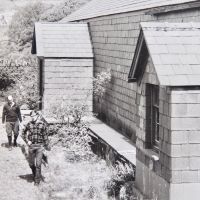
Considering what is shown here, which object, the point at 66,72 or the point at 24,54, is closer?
the point at 66,72

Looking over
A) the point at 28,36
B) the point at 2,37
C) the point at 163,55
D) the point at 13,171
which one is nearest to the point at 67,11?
the point at 28,36

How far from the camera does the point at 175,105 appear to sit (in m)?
8.54

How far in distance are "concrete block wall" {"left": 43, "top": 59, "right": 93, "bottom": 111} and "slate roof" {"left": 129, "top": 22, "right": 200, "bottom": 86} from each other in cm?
1136

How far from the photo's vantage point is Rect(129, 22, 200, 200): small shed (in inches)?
336

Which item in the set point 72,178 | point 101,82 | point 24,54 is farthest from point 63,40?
point 24,54

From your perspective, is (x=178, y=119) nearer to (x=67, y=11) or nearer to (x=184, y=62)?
(x=184, y=62)

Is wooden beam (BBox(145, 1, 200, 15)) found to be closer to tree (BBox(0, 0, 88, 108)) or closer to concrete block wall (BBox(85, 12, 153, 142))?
concrete block wall (BBox(85, 12, 153, 142))

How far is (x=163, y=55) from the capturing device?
8.79 meters

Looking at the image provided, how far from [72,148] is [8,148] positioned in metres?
2.14

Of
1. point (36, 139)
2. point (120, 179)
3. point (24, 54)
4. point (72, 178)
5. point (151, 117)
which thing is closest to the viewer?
point (151, 117)

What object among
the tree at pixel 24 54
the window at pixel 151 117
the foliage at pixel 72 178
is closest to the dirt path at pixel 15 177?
A: the foliage at pixel 72 178

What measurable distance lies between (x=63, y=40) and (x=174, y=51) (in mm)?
13077

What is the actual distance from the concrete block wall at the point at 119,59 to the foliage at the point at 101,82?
0.21m

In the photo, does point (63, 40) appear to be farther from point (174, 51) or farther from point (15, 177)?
point (174, 51)
